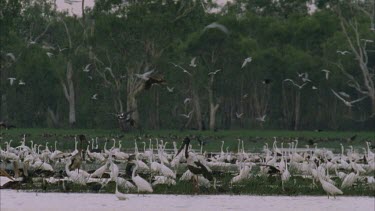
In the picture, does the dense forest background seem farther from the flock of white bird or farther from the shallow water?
the shallow water

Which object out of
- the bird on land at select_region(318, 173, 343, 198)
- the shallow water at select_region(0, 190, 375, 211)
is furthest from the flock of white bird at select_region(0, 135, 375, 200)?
the shallow water at select_region(0, 190, 375, 211)

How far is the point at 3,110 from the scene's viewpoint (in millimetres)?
89375

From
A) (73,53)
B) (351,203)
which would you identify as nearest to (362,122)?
(73,53)

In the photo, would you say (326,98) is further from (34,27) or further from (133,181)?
(133,181)

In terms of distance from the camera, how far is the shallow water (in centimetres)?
2147

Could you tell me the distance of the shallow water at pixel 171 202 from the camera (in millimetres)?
21469

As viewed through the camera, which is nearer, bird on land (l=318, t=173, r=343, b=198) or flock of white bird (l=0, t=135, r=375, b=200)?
bird on land (l=318, t=173, r=343, b=198)

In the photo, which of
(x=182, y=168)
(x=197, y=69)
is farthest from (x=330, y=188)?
(x=197, y=69)

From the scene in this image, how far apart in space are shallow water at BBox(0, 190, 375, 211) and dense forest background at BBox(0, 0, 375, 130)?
4617 cm

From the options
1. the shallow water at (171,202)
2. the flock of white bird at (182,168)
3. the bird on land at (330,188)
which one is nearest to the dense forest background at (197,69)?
the flock of white bird at (182,168)

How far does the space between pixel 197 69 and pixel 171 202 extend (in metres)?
52.7

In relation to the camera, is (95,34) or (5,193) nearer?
(5,193)

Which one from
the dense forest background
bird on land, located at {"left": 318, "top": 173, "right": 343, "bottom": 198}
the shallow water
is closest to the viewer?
the shallow water

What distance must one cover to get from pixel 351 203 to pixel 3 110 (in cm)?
6921
